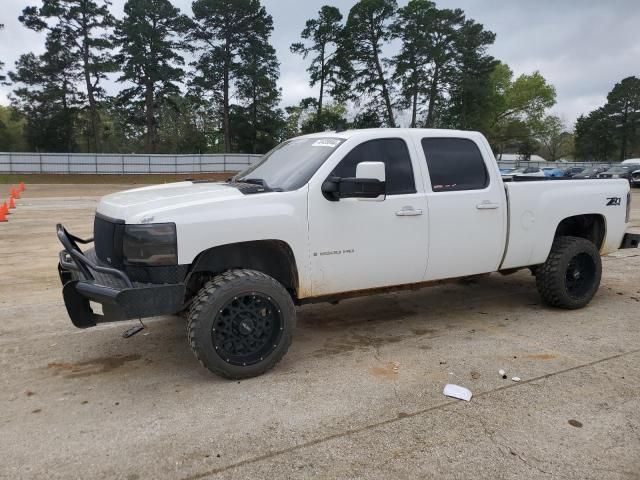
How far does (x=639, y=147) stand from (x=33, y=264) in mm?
84457

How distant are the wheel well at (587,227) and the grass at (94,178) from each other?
33583mm

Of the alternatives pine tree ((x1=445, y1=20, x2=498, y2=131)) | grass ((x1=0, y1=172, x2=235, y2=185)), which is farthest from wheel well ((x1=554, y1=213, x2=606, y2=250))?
pine tree ((x1=445, y1=20, x2=498, y2=131))

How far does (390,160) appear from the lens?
4.62 m

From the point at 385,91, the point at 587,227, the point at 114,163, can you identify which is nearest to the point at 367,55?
the point at 385,91

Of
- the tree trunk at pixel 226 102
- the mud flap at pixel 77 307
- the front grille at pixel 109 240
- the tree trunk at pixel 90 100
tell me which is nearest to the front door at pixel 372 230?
the front grille at pixel 109 240

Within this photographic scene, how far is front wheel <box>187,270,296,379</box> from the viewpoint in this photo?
3.72 meters

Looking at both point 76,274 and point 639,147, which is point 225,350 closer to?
point 76,274

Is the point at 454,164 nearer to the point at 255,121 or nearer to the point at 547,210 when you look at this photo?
the point at 547,210

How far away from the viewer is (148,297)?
360cm

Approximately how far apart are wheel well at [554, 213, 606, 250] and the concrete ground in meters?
0.84

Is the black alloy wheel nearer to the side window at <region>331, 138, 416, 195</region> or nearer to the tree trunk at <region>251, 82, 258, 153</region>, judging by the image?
the side window at <region>331, 138, 416, 195</region>

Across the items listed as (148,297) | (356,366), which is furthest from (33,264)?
(356,366)

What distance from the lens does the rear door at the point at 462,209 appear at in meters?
4.73

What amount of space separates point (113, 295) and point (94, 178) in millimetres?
39585
